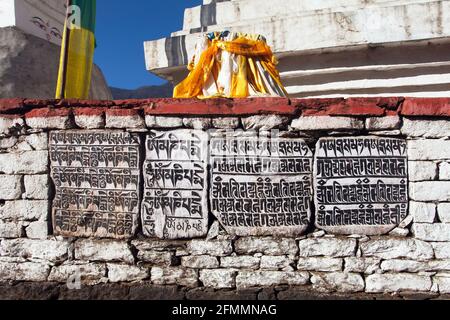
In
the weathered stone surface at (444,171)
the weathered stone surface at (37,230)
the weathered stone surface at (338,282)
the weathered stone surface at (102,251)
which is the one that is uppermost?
the weathered stone surface at (444,171)

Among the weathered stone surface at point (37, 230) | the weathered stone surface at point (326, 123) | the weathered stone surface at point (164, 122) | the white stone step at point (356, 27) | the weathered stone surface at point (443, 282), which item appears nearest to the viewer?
the weathered stone surface at point (443, 282)

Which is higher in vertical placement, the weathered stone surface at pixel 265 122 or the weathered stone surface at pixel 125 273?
the weathered stone surface at pixel 265 122

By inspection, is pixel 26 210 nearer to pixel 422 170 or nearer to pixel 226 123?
pixel 226 123

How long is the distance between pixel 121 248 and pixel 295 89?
12.0 feet

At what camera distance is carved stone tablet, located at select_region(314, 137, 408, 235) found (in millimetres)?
2898

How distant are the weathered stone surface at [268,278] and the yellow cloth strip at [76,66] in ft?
10.7

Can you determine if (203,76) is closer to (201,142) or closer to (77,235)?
(201,142)

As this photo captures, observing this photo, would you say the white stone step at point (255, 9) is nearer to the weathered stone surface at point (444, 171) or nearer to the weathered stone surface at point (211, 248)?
the weathered stone surface at point (444, 171)

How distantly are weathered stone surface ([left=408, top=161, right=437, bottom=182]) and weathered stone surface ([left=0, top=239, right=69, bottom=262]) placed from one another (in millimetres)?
2637

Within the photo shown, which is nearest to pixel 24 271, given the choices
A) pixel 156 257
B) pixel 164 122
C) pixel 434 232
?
pixel 156 257

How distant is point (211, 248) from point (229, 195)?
412mm

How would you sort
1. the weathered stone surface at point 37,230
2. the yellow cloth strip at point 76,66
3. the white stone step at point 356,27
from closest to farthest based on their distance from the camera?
1. the weathered stone surface at point 37,230
2. the yellow cloth strip at point 76,66
3. the white stone step at point 356,27

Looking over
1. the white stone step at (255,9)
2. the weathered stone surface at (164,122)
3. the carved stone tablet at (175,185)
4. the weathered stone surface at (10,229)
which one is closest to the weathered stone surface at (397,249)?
the carved stone tablet at (175,185)

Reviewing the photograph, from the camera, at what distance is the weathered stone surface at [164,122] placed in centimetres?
302
